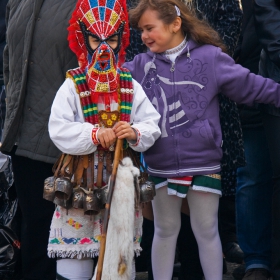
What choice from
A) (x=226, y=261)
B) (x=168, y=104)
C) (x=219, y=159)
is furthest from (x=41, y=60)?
(x=226, y=261)

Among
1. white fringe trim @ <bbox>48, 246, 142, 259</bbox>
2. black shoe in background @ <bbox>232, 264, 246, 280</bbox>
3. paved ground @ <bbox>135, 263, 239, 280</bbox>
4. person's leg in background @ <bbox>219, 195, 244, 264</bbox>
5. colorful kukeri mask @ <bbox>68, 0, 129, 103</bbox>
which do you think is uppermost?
colorful kukeri mask @ <bbox>68, 0, 129, 103</bbox>

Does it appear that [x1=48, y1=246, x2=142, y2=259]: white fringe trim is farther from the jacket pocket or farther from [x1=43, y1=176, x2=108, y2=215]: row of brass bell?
the jacket pocket

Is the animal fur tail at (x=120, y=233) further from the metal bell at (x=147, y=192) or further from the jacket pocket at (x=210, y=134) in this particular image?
the jacket pocket at (x=210, y=134)

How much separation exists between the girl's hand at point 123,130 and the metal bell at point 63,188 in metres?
0.37

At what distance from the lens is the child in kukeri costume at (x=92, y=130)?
4820 mm

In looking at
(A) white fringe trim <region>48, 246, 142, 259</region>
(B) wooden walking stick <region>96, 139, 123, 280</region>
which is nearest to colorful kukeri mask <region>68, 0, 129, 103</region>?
(B) wooden walking stick <region>96, 139, 123, 280</region>

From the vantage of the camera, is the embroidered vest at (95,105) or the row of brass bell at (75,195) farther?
the embroidered vest at (95,105)

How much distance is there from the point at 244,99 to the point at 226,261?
72.6 inches

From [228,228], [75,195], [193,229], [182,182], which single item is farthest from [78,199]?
[228,228]

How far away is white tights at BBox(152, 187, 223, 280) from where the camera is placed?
5336 mm

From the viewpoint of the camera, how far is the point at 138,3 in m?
5.54

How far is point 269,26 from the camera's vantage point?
5.43 metres

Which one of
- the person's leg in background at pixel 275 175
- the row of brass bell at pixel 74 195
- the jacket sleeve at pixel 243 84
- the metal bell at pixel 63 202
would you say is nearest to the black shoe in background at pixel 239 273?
the person's leg in background at pixel 275 175

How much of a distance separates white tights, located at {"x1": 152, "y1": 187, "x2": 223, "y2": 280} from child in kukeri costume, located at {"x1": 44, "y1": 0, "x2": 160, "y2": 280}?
1.23 ft
